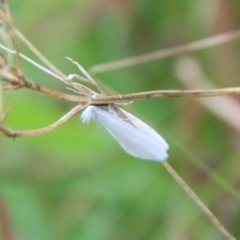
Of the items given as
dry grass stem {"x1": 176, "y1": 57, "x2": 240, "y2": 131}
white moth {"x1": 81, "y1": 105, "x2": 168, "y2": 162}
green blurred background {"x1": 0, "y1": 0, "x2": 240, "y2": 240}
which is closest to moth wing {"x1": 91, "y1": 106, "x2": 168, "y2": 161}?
white moth {"x1": 81, "y1": 105, "x2": 168, "y2": 162}

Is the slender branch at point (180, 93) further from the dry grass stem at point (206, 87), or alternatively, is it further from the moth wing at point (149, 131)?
the dry grass stem at point (206, 87)

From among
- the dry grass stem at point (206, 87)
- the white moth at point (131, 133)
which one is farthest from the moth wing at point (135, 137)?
the dry grass stem at point (206, 87)

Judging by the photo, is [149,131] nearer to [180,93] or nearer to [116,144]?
[180,93]

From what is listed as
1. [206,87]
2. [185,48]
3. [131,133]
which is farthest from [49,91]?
[206,87]

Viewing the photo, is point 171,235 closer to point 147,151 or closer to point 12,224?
point 12,224

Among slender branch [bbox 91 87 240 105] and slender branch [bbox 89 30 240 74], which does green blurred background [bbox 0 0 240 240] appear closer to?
slender branch [bbox 89 30 240 74]
